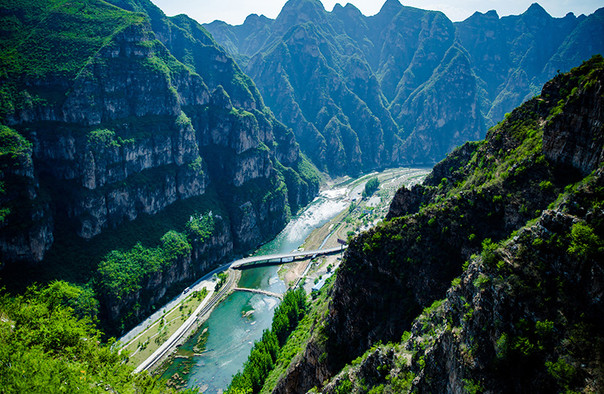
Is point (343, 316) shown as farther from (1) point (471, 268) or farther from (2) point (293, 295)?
(2) point (293, 295)

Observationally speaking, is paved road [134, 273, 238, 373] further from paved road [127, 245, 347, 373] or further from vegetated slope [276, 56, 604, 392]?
vegetated slope [276, 56, 604, 392]

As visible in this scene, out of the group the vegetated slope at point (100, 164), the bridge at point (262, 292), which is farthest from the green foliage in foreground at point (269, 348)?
the vegetated slope at point (100, 164)

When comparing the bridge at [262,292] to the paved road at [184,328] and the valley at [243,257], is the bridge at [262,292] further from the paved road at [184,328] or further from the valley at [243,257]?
the paved road at [184,328]

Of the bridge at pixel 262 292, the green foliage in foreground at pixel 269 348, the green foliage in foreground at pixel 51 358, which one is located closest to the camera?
the green foliage in foreground at pixel 51 358

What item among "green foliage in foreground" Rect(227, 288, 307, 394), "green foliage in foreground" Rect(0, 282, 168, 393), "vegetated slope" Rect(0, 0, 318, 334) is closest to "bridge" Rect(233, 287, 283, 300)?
"green foliage in foreground" Rect(227, 288, 307, 394)

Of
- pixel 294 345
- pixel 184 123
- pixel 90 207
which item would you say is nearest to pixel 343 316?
pixel 294 345

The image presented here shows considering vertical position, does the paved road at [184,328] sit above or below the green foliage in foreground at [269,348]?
below
